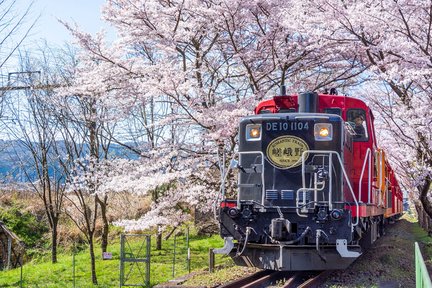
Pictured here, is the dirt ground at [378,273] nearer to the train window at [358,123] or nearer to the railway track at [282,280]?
the railway track at [282,280]

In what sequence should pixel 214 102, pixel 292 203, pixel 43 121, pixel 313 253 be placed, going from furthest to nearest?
pixel 43 121, pixel 214 102, pixel 292 203, pixel 313 253

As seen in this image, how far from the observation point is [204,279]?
10.1 metres

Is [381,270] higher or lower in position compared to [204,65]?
lower

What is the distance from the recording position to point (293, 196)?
876 centimetres

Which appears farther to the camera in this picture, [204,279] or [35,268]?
[35,268]

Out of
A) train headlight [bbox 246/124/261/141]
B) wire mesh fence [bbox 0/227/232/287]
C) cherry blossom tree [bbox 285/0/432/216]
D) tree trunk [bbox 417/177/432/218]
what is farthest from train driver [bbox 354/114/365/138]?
wire mesh fence [bbox 0/227/232/287]

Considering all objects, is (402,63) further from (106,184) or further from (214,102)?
(106,184)

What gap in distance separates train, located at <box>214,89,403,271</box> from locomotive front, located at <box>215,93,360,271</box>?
0.05 ft

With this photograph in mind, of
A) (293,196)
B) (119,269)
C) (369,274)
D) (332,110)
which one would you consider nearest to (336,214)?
(293,196)

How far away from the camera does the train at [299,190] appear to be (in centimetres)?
809

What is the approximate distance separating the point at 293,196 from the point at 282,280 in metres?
1.52

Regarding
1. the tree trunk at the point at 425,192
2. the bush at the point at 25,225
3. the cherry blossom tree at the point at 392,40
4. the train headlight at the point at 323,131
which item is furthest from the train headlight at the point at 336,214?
the bush at the point at 25,225

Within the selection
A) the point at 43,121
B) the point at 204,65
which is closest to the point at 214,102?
the point at 204,65

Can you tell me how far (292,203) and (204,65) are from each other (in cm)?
620
